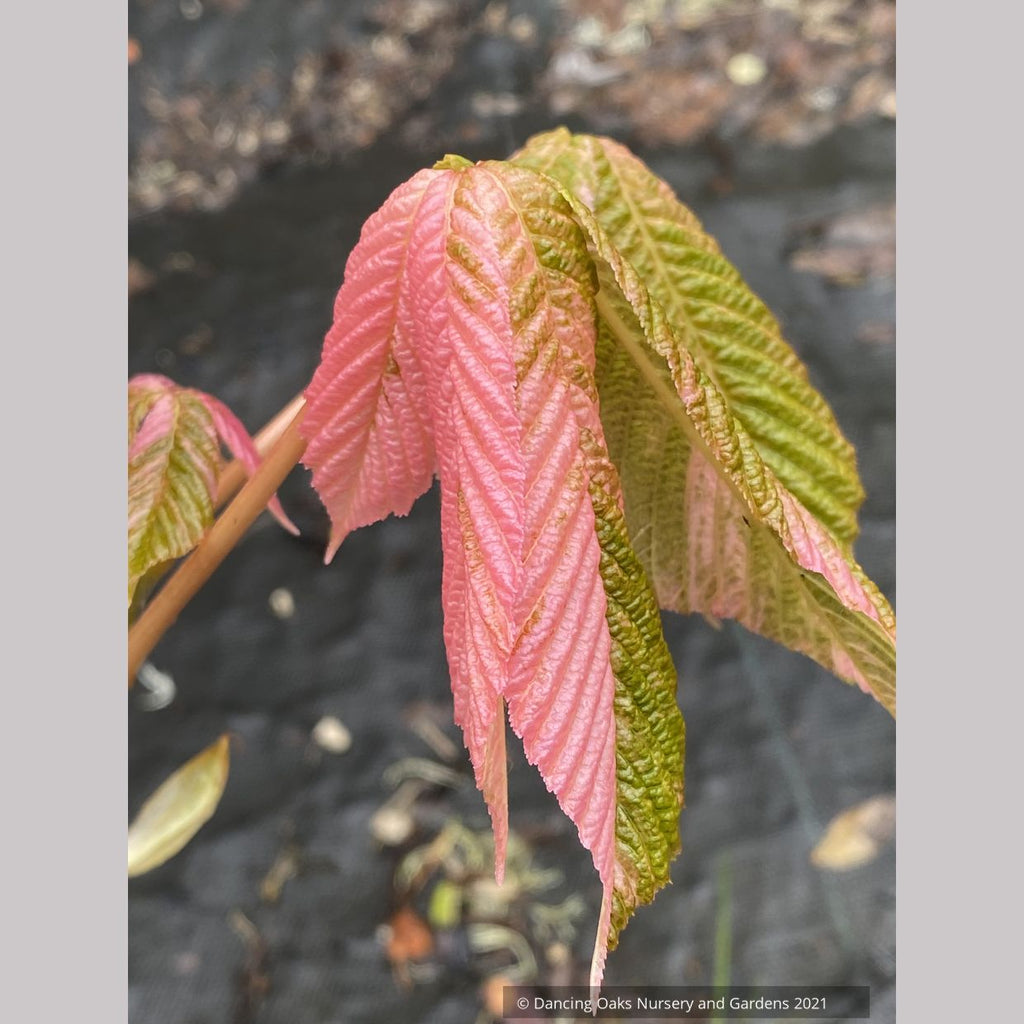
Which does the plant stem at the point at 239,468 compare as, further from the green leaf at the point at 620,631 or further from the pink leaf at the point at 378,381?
the green leaf at the point at 620,631

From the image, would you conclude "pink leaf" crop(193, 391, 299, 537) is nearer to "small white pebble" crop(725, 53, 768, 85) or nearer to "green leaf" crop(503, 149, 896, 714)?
"green leaf" crop(503, 149, 896, 714)

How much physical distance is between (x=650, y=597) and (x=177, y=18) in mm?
600

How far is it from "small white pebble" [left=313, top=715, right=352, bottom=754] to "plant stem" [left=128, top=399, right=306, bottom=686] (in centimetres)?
28

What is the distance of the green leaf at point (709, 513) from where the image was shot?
13.7 inches

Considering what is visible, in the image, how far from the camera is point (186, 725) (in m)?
0.79

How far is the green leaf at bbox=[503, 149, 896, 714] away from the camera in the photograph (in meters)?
0.35

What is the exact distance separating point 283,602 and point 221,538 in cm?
33

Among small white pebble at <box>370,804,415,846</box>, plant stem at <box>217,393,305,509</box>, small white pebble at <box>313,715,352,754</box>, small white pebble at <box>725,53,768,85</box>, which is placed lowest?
small white pebble at <box>370,804,415,846</box>

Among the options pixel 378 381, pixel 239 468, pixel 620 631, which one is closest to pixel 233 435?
pixel 239 468

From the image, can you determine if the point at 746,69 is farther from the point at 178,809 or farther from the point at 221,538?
the point at 178,809

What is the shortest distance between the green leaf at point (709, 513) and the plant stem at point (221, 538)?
0.15m

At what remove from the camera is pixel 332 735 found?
2.61 ft

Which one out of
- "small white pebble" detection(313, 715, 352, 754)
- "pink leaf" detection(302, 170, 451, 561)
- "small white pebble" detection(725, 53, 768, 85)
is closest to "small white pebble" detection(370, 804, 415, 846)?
"small white pebble" detection(313, 715, 352, 754)

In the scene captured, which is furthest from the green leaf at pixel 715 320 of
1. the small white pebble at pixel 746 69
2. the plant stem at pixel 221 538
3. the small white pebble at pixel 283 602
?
the small white pebble at pixel 283 602
